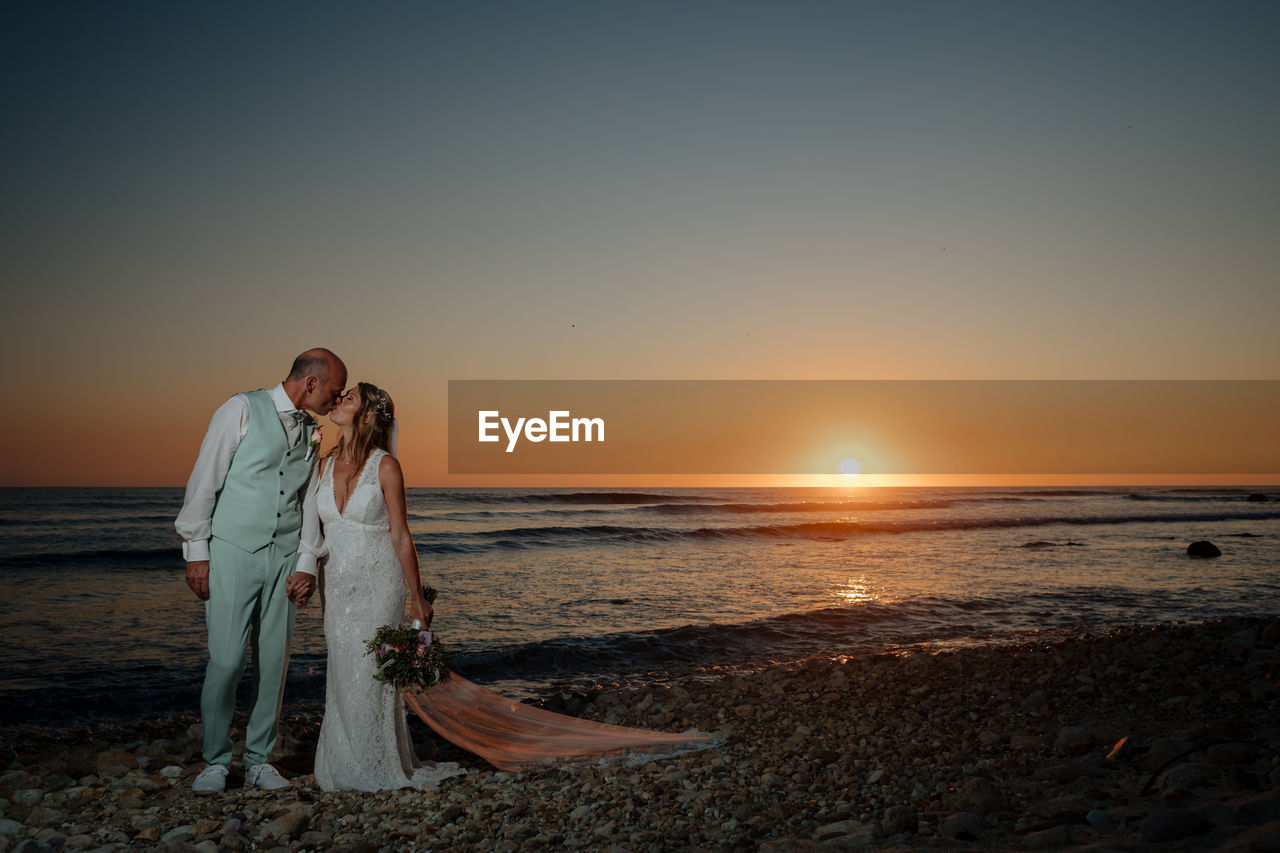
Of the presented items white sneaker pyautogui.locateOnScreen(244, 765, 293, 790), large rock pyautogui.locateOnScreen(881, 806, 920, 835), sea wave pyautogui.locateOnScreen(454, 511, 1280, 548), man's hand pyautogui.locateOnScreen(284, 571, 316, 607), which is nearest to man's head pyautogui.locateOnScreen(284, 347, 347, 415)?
man's hand pyautogui.locateOnScreen(284, 571, 316, 607)

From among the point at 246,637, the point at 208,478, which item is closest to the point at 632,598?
the point at 246,637

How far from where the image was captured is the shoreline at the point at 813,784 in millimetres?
3865

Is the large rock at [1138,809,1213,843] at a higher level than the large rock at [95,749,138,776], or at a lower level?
higher

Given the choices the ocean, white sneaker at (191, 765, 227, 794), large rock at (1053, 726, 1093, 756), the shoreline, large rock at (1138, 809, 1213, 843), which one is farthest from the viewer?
the ocean

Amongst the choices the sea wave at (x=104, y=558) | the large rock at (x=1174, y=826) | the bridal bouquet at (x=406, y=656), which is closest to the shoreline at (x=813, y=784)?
the large rock at (x=1174, y=826)

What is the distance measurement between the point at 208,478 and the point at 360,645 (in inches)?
53.5

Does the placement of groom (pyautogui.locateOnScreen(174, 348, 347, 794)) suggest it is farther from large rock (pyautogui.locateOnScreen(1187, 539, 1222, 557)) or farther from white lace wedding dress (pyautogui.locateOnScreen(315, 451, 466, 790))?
large rock (pyautogui.locateOnScreen(1187, 539, 1222, 557))

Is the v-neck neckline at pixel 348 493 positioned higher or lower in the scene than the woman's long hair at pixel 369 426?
lower

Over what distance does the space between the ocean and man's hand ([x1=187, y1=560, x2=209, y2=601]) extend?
432 centimetres

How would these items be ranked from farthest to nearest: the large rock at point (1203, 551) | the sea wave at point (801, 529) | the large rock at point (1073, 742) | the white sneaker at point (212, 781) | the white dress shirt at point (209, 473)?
1. the sea wave at point (801, 529)
2. the large rock at point (1203, 551)
3. the large rock at point (1073, 742)
4. the white sneaker at point (212, 781)
5. the white dress shirt at point (209, 473)

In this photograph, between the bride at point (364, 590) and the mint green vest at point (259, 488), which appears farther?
the bride at point (364, 590)

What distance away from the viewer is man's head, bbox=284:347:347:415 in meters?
5.06

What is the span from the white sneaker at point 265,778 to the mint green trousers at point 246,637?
5 cm

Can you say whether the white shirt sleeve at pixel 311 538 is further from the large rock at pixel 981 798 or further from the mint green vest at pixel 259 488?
the large rock at pixel 981 798
